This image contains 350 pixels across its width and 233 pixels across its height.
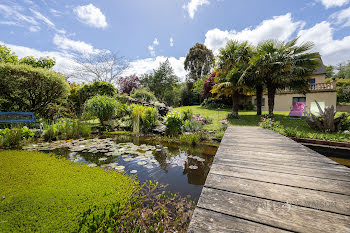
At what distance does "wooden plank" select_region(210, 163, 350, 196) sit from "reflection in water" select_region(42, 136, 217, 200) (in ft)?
2.58

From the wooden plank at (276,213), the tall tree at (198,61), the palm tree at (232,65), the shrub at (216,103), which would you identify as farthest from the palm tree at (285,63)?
the tall tree at (198,61)

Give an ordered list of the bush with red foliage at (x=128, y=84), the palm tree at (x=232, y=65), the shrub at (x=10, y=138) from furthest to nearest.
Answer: the bush with red foliage at (x=128, y=84), the palm tree at (x=232, y=65), the shrub at (x=10, y=138)

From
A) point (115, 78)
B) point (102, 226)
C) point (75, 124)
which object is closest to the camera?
point (102, 226)

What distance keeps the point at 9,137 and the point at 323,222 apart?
20.6 ft

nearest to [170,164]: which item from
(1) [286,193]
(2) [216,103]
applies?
(1) [286,193]

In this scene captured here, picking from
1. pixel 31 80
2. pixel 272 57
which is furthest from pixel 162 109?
pixel 272 57

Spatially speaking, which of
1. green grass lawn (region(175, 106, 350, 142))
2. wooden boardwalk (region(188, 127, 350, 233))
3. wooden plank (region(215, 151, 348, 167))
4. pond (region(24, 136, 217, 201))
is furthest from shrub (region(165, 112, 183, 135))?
wooden boardwalk (region(188, 127, 350, 233))

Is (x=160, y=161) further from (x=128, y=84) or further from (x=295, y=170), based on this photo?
(x=128, y=84)

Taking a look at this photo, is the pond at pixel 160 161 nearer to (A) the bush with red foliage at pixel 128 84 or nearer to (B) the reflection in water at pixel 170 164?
(B) the reflection in water at pixel 170 164

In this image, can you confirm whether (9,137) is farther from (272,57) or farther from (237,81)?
(272,57)

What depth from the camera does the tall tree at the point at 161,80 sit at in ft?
72.2

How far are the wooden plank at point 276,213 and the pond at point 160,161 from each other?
3.54 ft

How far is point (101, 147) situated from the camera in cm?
411

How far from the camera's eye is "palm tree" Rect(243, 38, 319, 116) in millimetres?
7766
